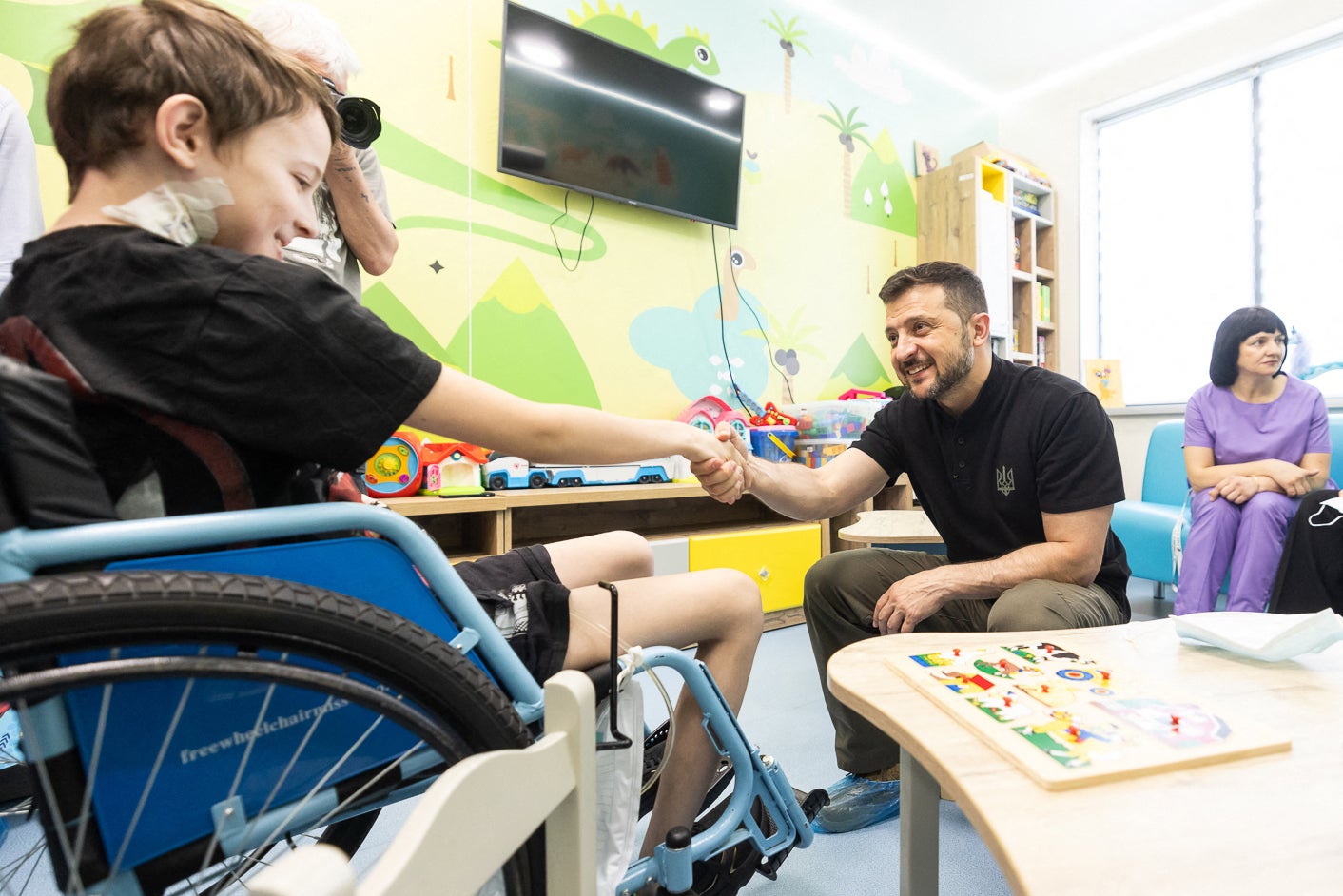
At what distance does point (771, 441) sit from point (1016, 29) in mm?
2862

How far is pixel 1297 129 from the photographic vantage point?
3553mm

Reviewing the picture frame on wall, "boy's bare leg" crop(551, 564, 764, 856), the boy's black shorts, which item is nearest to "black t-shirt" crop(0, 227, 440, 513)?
the boy's black shorts

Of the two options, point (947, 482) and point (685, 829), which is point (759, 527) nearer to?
point (947, 482)

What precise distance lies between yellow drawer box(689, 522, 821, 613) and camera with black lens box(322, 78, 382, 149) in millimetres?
1706

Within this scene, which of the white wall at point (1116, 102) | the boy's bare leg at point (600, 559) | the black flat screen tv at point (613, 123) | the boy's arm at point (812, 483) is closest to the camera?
the boy's bare leg at point (600, 559)

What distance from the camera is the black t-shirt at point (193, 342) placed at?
1.71 ft

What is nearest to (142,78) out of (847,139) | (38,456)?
(38,456)

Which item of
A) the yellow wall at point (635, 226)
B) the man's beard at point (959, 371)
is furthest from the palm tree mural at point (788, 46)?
the man's beard at point (959, 371)

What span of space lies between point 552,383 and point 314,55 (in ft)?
5.49

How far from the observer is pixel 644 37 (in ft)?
9.54

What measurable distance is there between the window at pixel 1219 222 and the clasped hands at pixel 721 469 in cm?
366

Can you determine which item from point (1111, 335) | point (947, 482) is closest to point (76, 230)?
point (947, 482)

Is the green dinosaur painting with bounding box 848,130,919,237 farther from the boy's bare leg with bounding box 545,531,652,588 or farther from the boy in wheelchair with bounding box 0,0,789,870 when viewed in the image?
the boy in wheelchair with bounding box 0,0,789,870

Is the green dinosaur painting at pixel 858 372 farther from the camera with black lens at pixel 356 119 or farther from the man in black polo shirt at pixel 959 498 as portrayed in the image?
the camera with black lens at pixel 356 119
